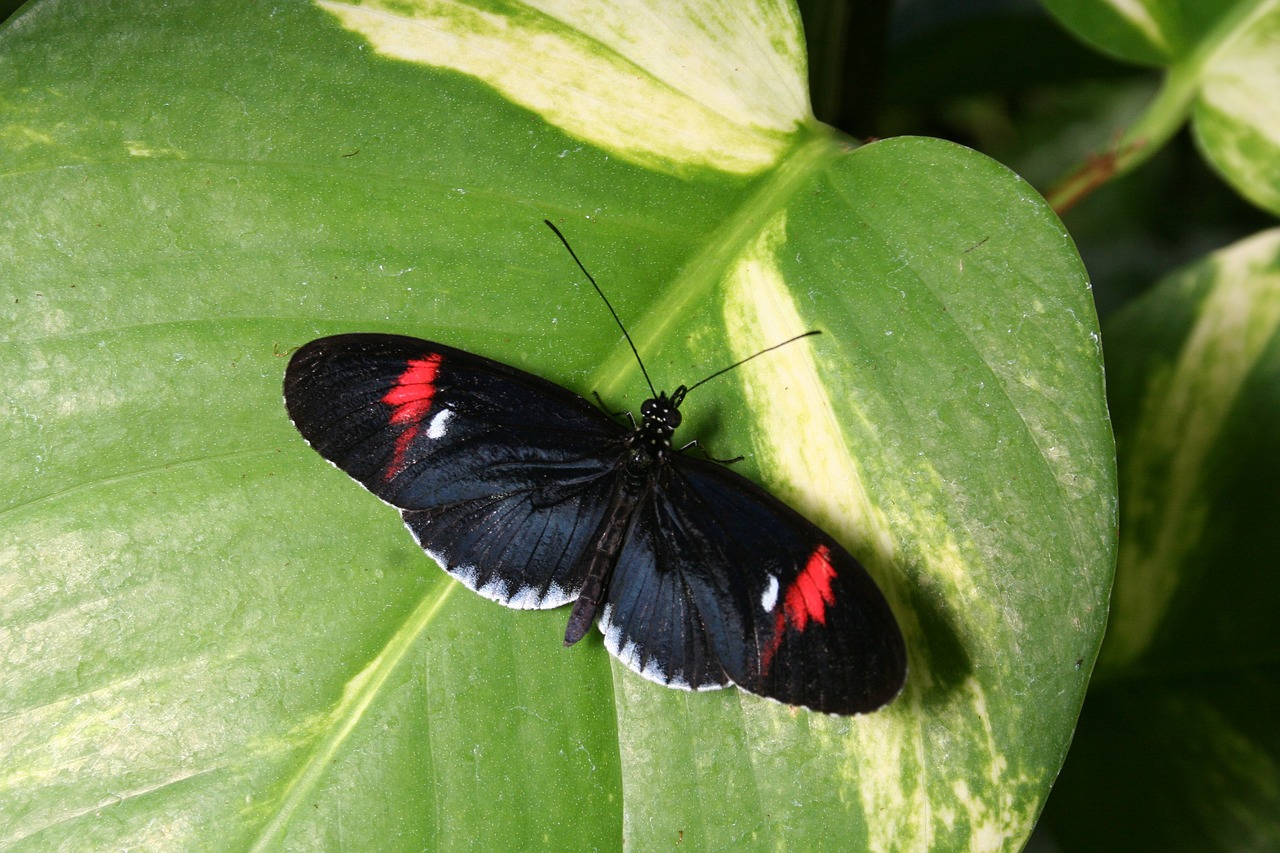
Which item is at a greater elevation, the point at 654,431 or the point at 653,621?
the point at 654,431

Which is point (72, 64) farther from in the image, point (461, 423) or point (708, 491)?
point (708, 491)

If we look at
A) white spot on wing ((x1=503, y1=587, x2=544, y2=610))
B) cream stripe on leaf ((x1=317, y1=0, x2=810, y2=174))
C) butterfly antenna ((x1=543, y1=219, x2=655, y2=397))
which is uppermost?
cream stripe on leaf ((x1=317, y1=0, x2=810, y2=174))

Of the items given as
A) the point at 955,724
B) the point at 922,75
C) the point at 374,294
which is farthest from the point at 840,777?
the point at 922,75

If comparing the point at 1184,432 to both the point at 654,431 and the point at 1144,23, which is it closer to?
the point at 1144,23

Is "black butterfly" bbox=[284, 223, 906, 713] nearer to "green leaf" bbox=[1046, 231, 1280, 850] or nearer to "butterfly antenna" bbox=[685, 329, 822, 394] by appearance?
"butterfly antenna" bbox=[685, 329, 822, 394]

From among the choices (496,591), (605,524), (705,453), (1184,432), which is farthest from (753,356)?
(1184,432)

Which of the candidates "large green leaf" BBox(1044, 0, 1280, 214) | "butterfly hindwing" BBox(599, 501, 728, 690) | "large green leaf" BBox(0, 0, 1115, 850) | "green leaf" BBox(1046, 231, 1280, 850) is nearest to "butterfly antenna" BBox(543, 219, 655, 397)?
"large green leaf" BBox(0, 0, 1115, 850)

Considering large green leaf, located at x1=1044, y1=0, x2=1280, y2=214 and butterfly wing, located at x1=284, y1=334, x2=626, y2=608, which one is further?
large green leaf, located at x1=1044, y1=0, x2=1280, y2=214
